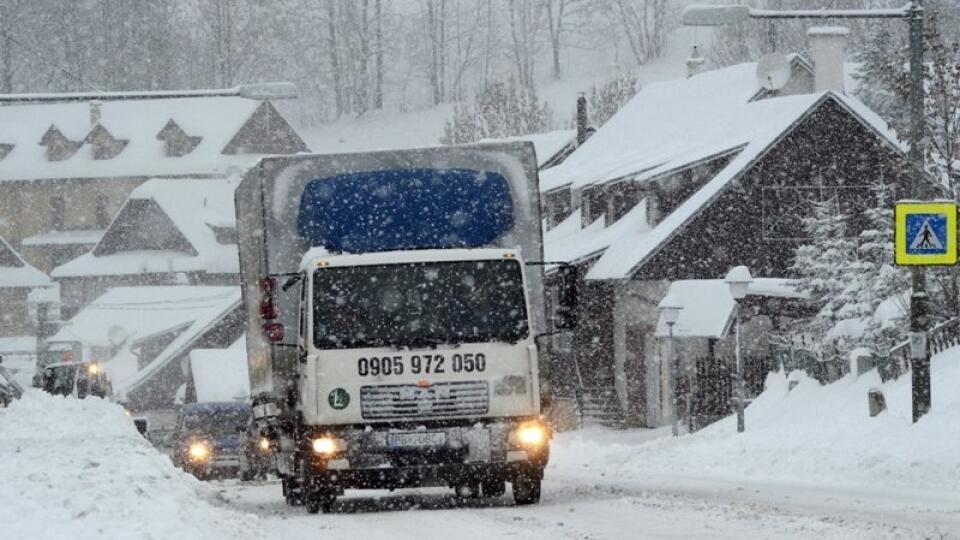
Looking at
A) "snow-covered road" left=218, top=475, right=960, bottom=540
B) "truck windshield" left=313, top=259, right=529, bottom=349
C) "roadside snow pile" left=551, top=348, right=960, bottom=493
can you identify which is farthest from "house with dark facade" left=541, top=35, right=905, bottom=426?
"truck windshield" left=313, top=259, right=529, bottom=349

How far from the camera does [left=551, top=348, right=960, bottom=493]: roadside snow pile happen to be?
20047 millimetres

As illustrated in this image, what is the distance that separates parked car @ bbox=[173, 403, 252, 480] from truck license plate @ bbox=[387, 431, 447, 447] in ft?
51.3

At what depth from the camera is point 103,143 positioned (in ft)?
380

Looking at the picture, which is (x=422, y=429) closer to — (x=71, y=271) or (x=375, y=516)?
(x=375, y=516)

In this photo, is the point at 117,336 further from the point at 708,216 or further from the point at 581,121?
the point at 708,216

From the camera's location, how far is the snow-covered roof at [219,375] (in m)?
63.7

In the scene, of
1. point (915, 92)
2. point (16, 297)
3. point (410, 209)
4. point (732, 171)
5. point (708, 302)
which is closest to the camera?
point (410, 209)

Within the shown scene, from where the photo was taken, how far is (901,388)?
26.1 metres

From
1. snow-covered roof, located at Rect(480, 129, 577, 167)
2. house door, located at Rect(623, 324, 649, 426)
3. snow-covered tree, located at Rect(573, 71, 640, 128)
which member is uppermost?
snow-covered tree, located at Rect(573, 71, 640, 128)

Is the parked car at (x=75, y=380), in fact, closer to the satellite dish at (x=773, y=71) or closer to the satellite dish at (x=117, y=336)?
the satellite dish at (x=773, y=71)

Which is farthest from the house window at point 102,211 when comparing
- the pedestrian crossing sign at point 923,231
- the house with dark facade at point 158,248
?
the pedestrian crossing sign at point 923,231

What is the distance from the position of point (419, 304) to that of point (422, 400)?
89cm

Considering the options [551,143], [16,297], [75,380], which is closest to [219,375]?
[75,380]

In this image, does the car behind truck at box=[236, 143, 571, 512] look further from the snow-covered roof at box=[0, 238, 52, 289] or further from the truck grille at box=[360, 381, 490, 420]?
the snow-covered roof at box=[0, 238, 52, 289]
